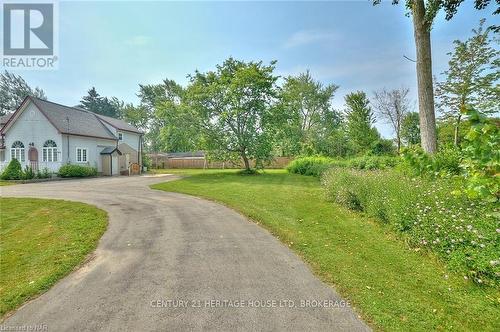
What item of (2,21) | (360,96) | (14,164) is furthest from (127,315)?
(360,96)

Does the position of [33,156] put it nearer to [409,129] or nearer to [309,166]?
[309,166]

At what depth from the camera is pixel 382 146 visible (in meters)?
25.7

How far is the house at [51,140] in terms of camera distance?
843 inches

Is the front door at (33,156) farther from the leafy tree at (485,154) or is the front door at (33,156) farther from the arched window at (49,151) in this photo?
the leafy tree at (485,154)

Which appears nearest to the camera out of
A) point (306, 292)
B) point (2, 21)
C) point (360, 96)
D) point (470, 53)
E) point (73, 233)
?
point (306, 292)

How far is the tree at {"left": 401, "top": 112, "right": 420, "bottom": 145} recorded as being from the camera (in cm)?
3170

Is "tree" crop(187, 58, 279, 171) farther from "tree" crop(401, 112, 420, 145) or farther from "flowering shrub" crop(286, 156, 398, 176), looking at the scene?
"tree" crop(401, 112, 420, 145)

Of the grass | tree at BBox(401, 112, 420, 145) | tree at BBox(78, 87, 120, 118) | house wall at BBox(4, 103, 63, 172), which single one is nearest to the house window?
house wall at BBox(4, 103, 63, 172)

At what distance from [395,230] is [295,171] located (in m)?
20.4

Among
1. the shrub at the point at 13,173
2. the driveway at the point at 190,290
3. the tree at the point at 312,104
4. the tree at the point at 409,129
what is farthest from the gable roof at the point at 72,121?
the tree at the point at 409,129

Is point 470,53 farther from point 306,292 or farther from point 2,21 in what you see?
point 2,21

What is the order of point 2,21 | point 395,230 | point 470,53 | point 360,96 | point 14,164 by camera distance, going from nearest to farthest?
point 395,230 < point 2,21 < point 14,164 < point 470,53 < point 360,96

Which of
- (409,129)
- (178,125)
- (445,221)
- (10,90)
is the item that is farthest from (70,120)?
(10,90)

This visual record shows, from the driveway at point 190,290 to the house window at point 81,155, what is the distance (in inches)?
826
